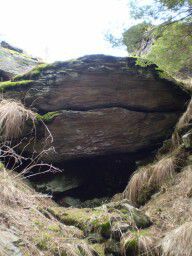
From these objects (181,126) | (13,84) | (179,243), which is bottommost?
(179,243)

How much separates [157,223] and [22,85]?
3793 millimetres

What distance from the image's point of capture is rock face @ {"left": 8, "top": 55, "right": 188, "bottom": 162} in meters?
6.35

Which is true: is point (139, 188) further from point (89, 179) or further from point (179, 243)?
point (179, 243)

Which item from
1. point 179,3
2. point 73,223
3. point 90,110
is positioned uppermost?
point 179,3

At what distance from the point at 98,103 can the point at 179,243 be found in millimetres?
3642

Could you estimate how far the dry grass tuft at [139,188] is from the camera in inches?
218

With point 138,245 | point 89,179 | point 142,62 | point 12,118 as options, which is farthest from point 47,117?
point 138,245

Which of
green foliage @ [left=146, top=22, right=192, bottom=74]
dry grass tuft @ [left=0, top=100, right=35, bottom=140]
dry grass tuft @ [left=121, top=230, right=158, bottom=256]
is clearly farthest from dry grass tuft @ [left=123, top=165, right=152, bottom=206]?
dry grass tuft @ [left=0, top=100, right=35, bottom=140]

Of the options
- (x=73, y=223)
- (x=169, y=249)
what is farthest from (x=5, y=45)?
(x=169, y=249)

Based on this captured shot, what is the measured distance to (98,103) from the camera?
6504 millimetres

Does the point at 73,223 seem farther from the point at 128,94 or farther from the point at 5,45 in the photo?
the point at 5,45

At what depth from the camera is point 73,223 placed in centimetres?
420

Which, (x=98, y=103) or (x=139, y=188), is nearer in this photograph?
Answer: (x=139, y=188)

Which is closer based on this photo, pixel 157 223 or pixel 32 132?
pixel 157 223
